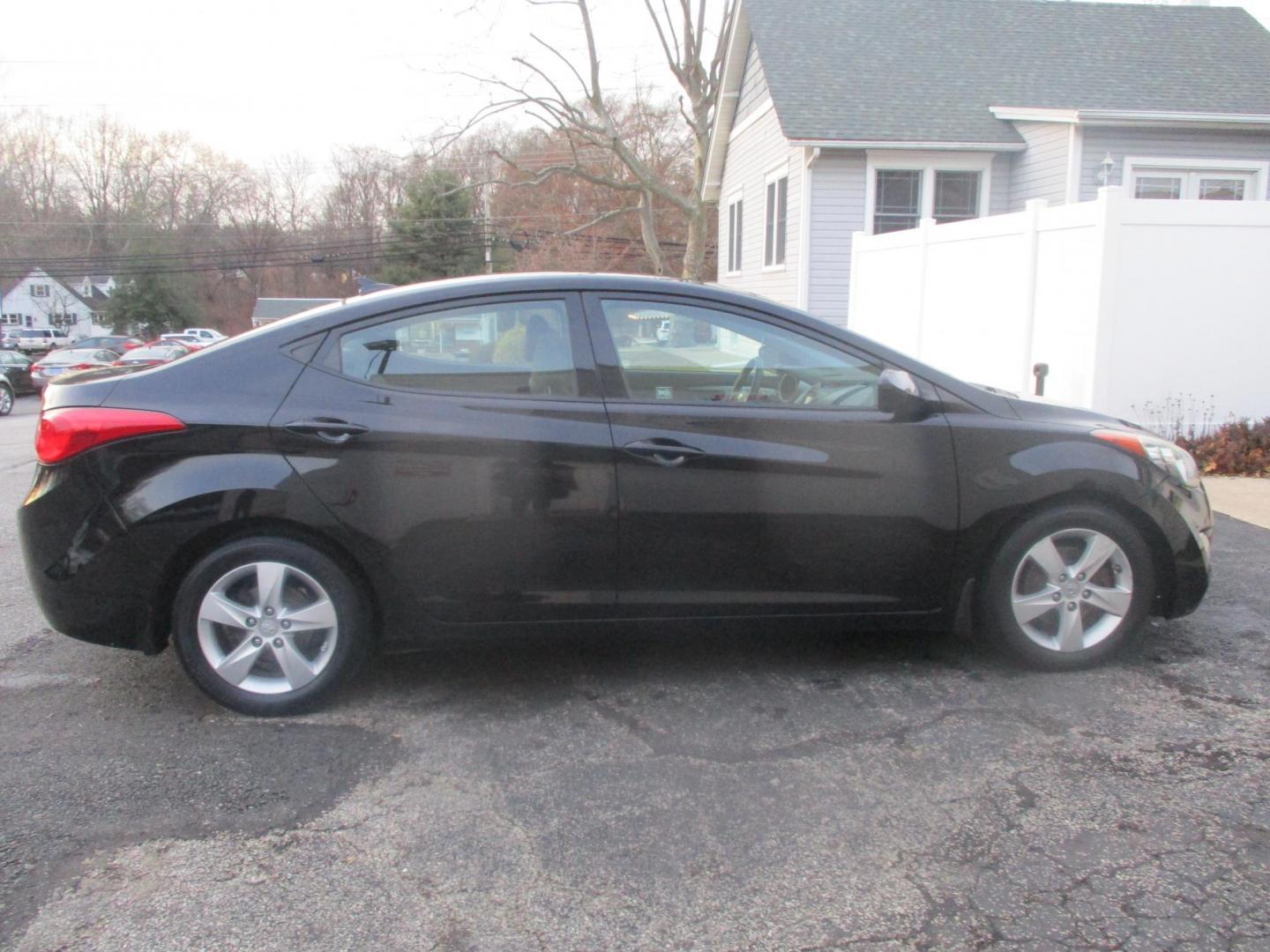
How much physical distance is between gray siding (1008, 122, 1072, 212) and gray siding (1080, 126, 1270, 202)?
0.74ft

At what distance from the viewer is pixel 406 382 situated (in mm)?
3824

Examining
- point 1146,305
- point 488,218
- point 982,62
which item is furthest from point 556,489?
point 488,218

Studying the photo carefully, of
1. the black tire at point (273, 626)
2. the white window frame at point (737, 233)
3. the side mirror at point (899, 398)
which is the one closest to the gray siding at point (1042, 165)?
the white window frame at point (737, 233)

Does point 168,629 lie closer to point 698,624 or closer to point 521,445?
point 521,445

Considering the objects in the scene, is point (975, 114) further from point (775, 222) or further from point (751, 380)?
point (751, 380)

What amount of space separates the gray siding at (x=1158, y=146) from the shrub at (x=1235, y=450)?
6.76 metres

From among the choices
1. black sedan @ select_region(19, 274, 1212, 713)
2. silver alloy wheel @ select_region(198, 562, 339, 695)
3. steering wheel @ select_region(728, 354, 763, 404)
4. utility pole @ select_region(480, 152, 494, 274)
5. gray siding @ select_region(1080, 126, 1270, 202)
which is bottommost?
Answer: silver alloy wheel @ select_region(198, 562, 339, 695)

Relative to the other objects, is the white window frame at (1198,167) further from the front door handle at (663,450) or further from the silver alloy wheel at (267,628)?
the silver alloy wheel at (267,628)

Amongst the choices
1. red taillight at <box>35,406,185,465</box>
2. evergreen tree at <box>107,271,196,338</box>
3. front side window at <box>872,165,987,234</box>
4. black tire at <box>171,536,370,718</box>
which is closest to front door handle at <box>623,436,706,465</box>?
black tire at <box>171,536,370,718</box>

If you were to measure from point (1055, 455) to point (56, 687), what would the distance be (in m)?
4.11

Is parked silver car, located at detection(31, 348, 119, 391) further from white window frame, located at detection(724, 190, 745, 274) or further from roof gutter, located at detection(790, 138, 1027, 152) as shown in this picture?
roof gutter, located at detection(790, 138, 1027, 152)

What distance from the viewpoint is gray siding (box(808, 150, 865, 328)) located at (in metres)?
15.5

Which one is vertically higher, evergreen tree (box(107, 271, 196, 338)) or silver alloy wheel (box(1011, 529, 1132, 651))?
evergreen tree (box(107, 271, 196, 338))

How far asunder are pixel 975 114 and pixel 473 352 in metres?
14.0
